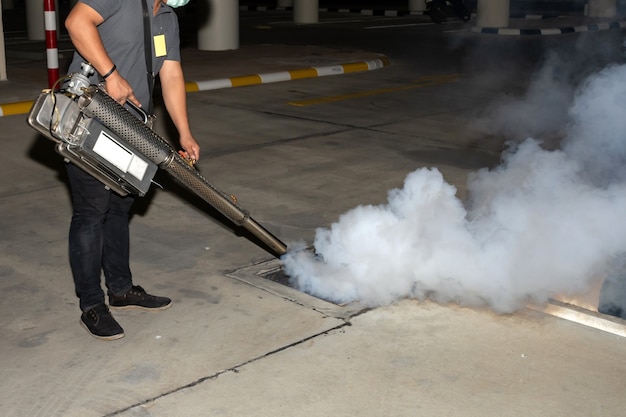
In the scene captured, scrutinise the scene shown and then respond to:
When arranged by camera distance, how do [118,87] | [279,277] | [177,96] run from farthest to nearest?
[279,277]
[177,96]
[118,87]

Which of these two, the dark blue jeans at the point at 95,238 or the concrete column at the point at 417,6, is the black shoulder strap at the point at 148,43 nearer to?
the dark blue jeans at the point at 95,238

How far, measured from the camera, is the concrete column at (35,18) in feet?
44.9

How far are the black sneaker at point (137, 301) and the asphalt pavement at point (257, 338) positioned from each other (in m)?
0.05

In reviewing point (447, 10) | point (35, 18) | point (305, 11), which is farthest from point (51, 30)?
point (447, 10)

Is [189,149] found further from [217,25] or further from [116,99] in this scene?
[217,25]

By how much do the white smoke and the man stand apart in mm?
824

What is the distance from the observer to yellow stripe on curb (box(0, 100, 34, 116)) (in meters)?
8.16

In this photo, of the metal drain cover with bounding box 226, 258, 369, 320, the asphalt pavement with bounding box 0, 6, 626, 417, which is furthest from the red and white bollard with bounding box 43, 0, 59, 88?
the metal drain cover with bounding box 226, 258, 369, 320

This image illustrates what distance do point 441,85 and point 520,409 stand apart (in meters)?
7.73

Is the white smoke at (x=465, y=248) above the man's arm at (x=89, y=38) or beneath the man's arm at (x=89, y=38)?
beneath

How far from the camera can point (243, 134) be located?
763 cm

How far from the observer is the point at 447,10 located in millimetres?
18734

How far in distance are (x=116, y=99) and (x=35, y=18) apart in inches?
441

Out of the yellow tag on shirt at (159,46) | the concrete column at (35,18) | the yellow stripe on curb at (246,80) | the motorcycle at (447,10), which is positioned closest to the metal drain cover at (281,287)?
the yellow tag on shirt at (159,46)
